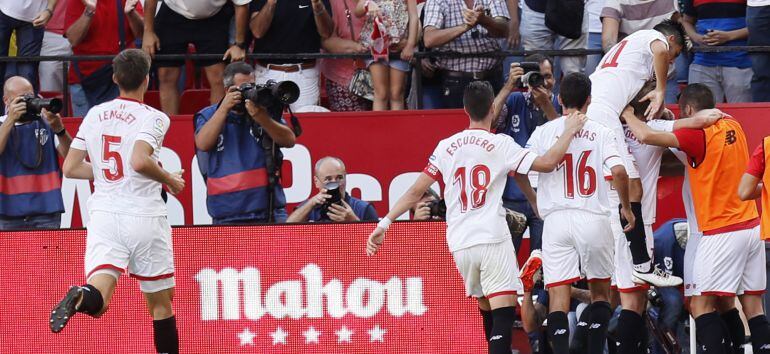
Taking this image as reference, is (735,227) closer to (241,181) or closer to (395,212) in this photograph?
(395,212)

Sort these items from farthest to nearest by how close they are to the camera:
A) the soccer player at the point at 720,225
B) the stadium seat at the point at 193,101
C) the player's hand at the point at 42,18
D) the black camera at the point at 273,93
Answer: the stadium seat at the point at 193,101 < the player's hand at the point at 42,18 < the black camera at the point at 273,93 < the soccer player at the point at 720,225

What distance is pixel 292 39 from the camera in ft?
45.4

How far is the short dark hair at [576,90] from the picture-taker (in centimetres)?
1116

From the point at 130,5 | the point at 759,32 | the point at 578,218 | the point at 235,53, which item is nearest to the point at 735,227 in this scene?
the point at 578,218

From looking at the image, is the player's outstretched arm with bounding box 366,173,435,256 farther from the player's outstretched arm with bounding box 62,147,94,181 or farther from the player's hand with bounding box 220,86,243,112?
the player's outstretched arm with bounding box 62,147,94,181

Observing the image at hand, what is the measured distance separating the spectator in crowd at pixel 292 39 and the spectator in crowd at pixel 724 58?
3538 mm

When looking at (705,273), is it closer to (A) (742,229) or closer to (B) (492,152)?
(A) (742,229)

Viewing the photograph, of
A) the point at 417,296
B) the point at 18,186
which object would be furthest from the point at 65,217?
the point at 417,296

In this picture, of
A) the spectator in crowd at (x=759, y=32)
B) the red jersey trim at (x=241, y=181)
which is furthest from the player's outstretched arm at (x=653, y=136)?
the red jersey trim at (x=241, y=181)

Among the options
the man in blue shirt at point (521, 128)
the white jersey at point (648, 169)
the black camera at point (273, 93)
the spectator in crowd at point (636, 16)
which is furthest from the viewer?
the spectator in crowd at point (636, 16)

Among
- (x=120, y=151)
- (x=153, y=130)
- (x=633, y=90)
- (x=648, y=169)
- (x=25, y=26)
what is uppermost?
(x=25, y=26)

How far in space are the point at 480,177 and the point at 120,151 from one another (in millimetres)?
2681

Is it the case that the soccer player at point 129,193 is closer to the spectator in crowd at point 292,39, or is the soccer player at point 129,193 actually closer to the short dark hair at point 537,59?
the spectator in crowd at point 292,39

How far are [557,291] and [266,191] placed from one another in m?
2.69
